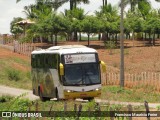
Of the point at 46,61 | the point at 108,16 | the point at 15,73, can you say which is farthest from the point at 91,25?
the point at 46,61

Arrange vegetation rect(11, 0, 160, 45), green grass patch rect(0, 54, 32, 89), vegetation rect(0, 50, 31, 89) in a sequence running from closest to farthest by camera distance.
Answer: green grass patch rect(0, 54, 32, 89), vegetation rect(0, 50, 31, 89), vegetation rect(11, 0, 160, 45)

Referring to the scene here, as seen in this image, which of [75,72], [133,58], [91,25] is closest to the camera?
[75,72]

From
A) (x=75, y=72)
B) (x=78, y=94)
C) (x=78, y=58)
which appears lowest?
(x=78, y=94)

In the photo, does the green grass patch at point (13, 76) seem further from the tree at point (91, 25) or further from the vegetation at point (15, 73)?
the tree at point (91, 25)

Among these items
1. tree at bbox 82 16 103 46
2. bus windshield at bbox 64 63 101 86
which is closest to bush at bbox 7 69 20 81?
bus windshield at bbox 64 63 101 86

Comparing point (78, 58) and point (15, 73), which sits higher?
point (78, 58)

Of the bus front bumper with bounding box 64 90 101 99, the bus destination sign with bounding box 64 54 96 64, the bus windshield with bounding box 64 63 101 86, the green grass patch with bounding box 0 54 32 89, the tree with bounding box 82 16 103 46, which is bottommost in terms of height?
the green grass patch with bounding box 0 54 32 89

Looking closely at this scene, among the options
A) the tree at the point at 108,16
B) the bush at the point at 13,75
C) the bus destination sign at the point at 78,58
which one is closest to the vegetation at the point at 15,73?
the bush at the point at 13,75

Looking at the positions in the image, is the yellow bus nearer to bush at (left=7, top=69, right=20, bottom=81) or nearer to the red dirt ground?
bush at (left=7, top=69, right=20, bottom=81)

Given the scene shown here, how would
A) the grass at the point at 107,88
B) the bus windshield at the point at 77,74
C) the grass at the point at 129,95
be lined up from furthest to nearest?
1. the grass at the point at 107,88
2. the grass at the point at 129,95
3. the bus windshield at the point at 77,74

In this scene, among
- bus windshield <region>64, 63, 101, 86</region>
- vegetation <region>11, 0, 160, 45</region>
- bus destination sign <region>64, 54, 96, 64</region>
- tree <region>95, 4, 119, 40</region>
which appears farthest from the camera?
tree <region>95, 4, 119, 40</region>

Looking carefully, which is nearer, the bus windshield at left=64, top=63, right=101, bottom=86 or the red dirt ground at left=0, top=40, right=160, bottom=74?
the bus windshield at left=64, top=63, right=101, bottom=86

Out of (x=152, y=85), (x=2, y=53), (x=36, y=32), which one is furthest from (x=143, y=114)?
(x=36, y=32)

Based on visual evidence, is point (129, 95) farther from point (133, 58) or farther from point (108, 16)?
point (108, 16)
